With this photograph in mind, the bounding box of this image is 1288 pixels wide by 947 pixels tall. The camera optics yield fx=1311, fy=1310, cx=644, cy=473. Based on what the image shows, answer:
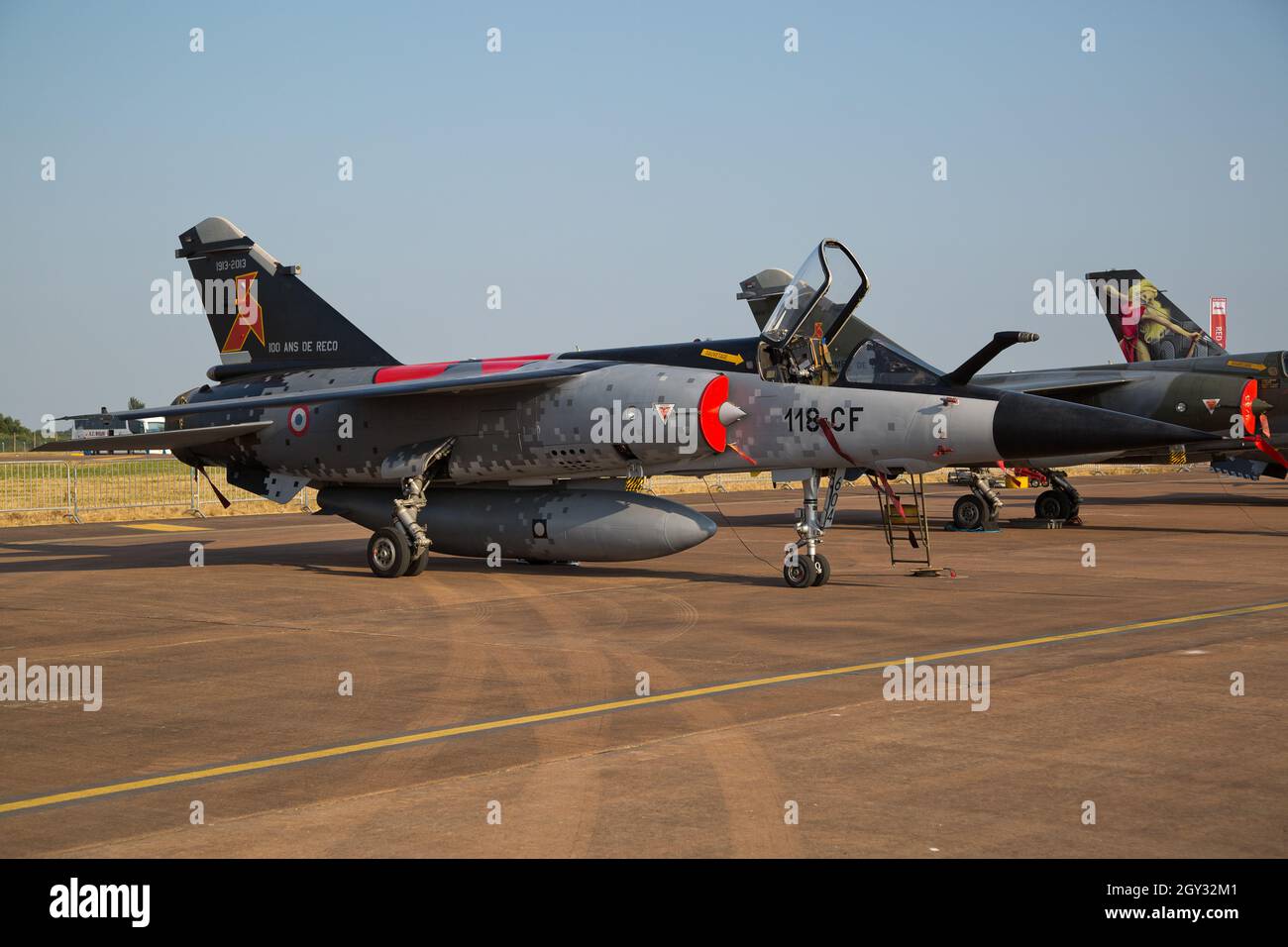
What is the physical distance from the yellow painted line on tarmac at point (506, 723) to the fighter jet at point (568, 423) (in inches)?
144

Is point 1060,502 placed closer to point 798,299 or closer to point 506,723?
point 798,299

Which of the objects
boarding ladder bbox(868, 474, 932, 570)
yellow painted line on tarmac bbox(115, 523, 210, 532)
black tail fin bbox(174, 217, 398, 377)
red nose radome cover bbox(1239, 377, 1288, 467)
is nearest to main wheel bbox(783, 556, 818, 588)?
boarding ladder bbox(868, 474, 932, 570)

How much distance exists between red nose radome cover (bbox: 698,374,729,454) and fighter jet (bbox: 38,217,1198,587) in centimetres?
2

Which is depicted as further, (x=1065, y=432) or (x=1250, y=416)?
(x=1250, y=416)

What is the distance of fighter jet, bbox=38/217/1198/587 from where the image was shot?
14.9m

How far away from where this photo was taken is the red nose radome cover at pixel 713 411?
1553cm

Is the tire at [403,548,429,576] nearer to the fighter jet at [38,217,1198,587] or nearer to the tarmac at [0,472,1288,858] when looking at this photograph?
the fighter jet at [38,217,1198,587]

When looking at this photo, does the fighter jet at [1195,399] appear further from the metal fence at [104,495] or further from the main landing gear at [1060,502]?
the metal fence at [104,495]

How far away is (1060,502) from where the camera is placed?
2605 centimetres

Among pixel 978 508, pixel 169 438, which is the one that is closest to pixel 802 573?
pixel 169 438

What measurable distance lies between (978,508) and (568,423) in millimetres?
11354

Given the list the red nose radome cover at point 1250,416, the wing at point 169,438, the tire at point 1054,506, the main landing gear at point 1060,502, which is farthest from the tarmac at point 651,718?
the tire at point 1054,506
